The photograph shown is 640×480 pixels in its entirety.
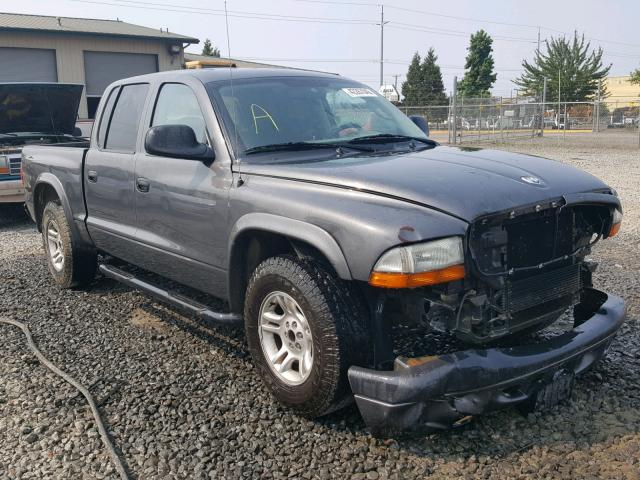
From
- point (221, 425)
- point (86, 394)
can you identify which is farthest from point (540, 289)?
point (86, 394)

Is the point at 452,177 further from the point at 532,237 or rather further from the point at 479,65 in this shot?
the point at 479,65

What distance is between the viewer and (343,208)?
3.01m

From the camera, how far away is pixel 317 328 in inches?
120

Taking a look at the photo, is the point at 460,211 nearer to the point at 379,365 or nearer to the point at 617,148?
the point at 379,365

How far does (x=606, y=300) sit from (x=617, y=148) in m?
21.7

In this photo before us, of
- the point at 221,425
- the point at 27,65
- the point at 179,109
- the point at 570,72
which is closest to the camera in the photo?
the point at 221,425

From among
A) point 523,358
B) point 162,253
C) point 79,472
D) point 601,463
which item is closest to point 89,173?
point 162,253

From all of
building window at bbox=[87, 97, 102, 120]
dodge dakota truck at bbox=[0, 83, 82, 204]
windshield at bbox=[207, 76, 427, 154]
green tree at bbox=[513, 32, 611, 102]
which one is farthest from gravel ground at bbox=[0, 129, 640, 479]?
green tree at bbox=[513, 32, 611, 102]

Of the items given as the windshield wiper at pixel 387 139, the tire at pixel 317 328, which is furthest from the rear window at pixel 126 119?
→ the tire at pixel 317 328

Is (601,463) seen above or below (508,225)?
below

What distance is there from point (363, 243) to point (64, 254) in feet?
12.5

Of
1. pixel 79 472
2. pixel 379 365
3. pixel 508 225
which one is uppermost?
pixel 508 225

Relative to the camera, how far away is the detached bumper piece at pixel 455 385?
2.75 m

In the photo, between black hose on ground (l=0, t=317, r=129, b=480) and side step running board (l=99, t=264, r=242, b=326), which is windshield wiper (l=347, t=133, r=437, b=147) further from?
black hose on ground (l=0, t=317, r=129, b=480)
